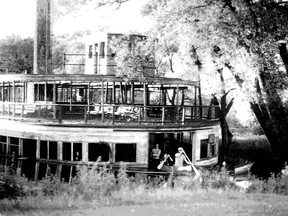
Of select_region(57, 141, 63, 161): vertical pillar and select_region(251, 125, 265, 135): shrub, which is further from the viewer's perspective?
select_region(251, 125, 265, 135): shrub

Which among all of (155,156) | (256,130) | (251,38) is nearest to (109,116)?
(155,156)

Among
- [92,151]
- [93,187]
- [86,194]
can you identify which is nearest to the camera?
[86,194]

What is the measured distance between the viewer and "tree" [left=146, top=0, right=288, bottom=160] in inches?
800

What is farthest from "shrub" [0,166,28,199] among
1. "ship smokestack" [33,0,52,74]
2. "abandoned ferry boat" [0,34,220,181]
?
"ship smokestack" [33,0,52,74]

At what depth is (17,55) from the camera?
6788 centimetres

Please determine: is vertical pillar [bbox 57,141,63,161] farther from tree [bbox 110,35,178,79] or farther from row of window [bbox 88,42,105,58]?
row of window [bbox 88,42,105,58]

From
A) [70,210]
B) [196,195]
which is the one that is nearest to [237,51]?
[196,195]

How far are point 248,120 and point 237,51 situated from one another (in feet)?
86.5

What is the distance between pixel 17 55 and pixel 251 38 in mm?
54788

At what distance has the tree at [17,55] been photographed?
220 ft

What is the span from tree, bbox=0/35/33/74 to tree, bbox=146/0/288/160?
156ft

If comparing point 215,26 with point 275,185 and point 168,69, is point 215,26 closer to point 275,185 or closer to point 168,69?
point 275,185

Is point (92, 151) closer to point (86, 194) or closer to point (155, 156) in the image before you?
point (155, 156)

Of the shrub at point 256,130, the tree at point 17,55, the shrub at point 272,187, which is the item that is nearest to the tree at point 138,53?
the shrub at point 272,187
